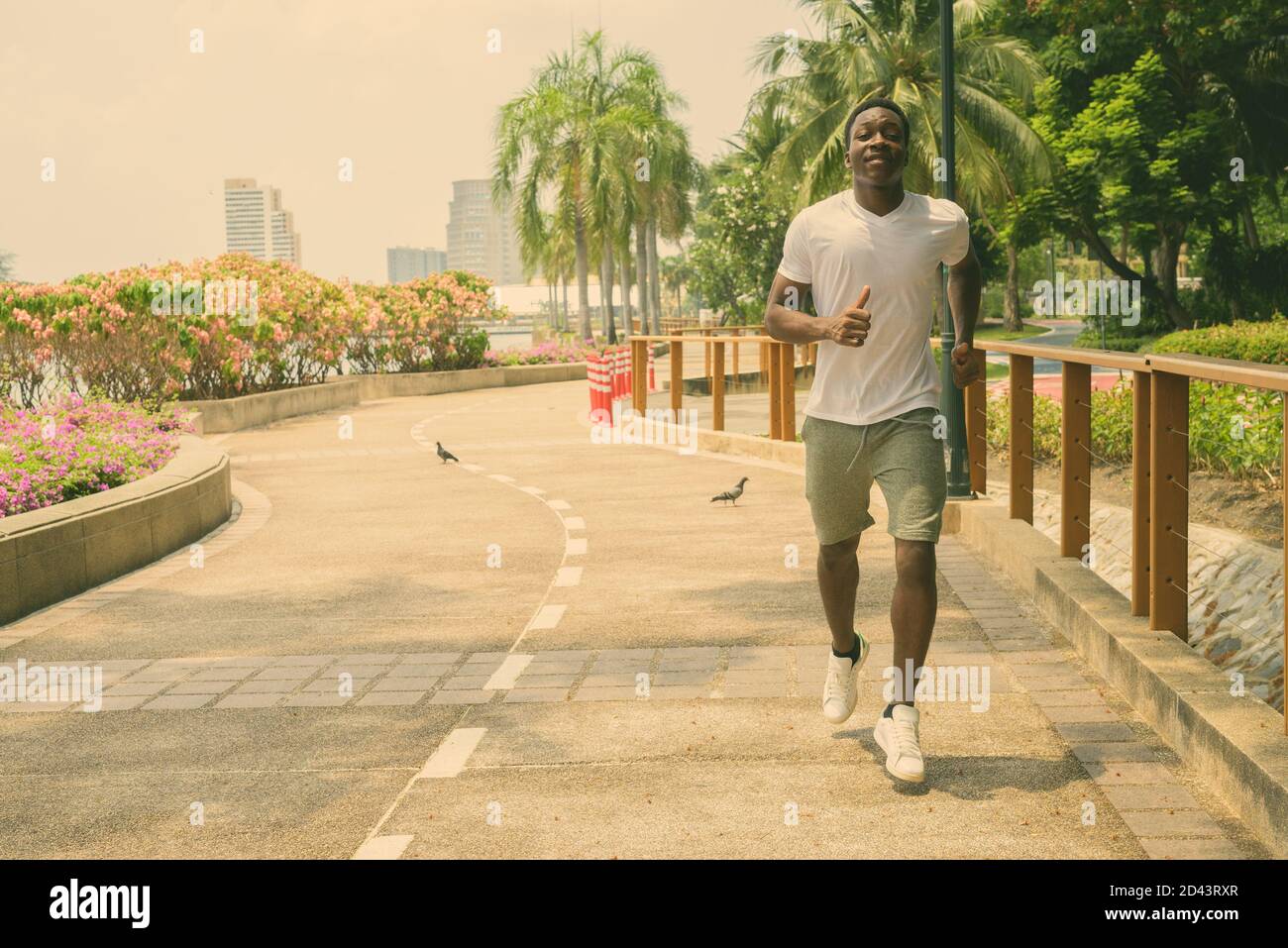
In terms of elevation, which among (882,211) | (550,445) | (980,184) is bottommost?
(550,445)

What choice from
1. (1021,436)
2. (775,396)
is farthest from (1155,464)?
(775,396)

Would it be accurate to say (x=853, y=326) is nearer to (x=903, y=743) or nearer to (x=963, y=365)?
(x=963, y=365)

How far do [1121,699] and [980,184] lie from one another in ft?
120

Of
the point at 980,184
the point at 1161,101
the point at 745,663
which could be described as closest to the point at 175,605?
the point at 745,663

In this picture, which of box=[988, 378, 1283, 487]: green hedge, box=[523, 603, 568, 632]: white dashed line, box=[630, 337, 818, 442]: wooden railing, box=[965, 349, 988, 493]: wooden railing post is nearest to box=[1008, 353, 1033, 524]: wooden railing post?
box=[965, 349, 988, 493]: wooden railing post

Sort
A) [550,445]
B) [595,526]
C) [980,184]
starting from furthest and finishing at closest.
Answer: [980,184]
[550,445]
[595,526]

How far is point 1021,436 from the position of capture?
9.57 m

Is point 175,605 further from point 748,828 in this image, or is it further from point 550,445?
point 550,445

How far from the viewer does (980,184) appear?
4106cm

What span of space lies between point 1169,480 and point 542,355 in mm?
40051

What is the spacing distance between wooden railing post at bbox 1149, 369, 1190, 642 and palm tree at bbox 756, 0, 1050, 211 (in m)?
34.8

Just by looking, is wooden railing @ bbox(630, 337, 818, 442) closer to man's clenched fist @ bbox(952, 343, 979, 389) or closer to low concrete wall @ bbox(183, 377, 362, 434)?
low concrete wall @ bbox(183, 377, 362, 434)

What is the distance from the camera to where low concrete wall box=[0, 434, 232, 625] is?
28.2 feet

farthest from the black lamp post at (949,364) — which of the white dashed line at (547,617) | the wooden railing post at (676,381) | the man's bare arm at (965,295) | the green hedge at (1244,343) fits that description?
the green hedge at (1244,343)
